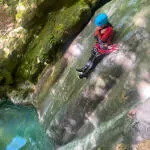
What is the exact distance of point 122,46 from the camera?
715 centimetres

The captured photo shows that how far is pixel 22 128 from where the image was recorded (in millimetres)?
10555

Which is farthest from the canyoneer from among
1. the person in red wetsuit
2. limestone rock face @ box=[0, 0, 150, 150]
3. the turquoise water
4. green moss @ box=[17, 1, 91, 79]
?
the turquoise water

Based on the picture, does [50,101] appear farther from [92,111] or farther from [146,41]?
[146,41]

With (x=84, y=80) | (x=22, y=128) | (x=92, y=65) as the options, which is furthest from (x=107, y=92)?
(x=22, y=128)

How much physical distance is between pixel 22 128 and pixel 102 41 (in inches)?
200


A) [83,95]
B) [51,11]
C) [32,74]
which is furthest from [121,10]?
[32,74]

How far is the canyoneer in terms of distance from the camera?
7117 mm

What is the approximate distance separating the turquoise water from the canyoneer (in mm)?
3225

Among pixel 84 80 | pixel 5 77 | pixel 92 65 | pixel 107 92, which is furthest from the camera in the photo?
pixel 5 77

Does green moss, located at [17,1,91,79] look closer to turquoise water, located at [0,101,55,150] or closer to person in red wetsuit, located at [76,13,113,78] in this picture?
turquoise water, located at [0,101,55,150]

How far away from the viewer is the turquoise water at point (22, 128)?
383 inches

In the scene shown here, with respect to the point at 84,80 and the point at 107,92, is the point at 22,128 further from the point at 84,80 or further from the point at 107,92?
the point at 107,92

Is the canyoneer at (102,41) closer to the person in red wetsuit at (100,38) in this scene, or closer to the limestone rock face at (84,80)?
the person in red wetsuit at (100,38)

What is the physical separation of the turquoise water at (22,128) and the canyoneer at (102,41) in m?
3.22
